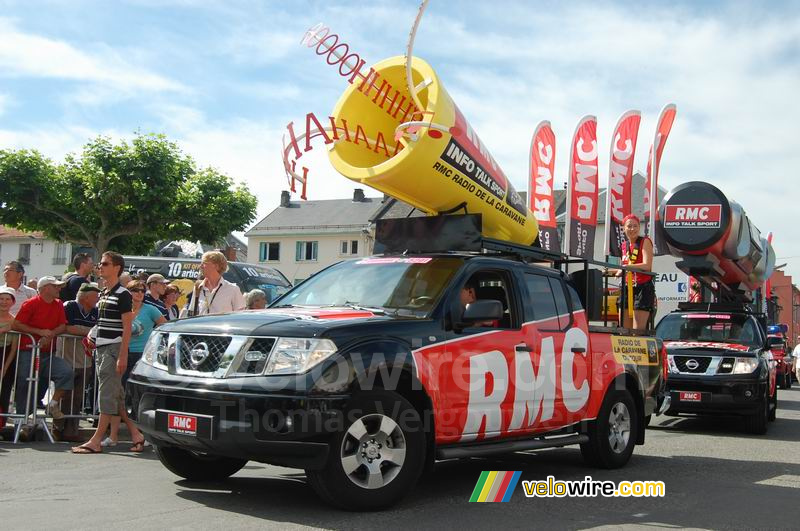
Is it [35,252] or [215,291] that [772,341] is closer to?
[215,291]

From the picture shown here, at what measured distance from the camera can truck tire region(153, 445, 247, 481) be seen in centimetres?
624

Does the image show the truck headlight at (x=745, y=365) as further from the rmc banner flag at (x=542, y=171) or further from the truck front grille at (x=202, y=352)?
the truck front grille at (x=202, y=352)

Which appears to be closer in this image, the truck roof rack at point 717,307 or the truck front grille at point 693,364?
the truck front grille at point 693,364

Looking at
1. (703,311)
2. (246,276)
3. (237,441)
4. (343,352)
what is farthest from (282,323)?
(246,276)

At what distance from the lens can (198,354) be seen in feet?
18.0

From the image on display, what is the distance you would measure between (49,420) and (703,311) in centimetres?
1000

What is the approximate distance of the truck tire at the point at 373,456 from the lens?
17.1 feet

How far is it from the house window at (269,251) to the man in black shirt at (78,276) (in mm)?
52705

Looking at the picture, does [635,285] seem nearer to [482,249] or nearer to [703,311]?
[482,249]

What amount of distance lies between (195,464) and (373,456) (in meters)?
1.70

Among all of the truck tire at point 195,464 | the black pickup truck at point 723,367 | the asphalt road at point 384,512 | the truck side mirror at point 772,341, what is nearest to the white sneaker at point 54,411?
the asphalt road at point 384,512

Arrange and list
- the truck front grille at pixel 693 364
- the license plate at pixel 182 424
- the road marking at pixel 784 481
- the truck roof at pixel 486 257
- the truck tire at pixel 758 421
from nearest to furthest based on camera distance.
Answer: the license plate at pixel 182 424
the truck roof at pixel 486 257
the road marking at pixel 784 481
the truck tire at pixel 758 421
the truck front grille at pixel 693 364
